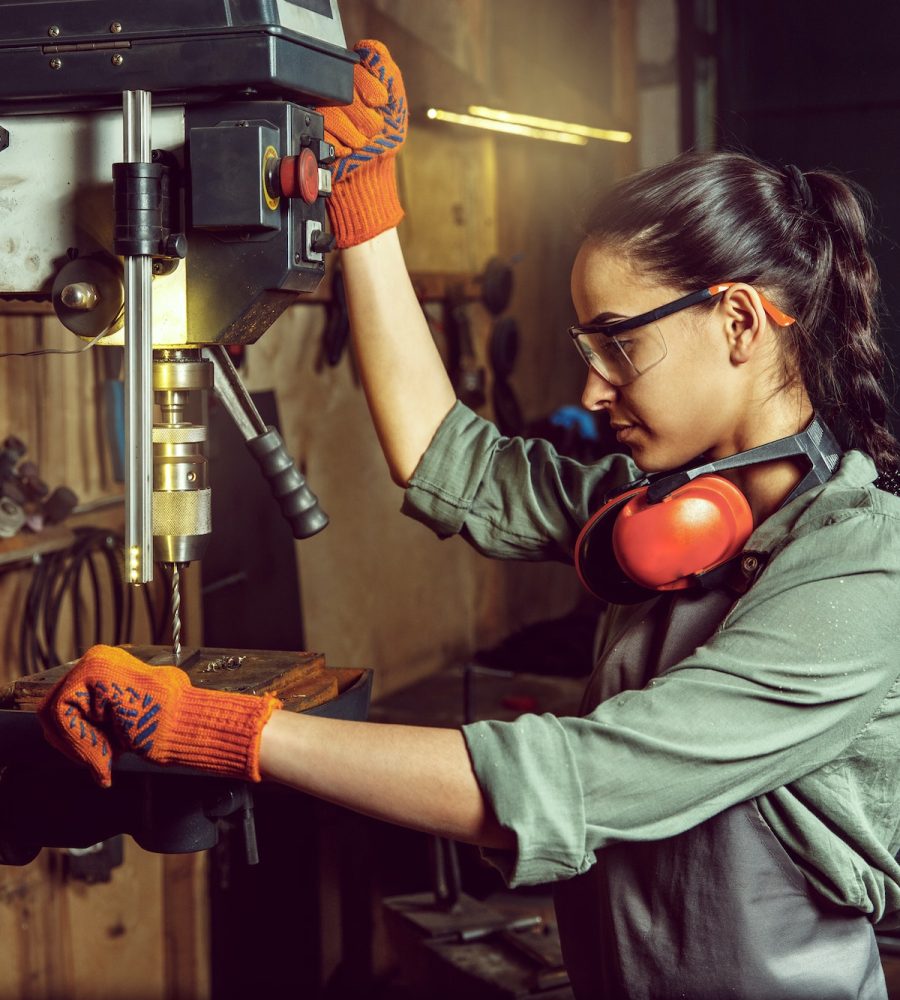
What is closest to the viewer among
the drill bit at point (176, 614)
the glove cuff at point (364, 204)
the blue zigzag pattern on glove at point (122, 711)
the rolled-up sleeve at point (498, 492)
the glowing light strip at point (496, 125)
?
the blue zigzag pattern on glove at point (122, 711)

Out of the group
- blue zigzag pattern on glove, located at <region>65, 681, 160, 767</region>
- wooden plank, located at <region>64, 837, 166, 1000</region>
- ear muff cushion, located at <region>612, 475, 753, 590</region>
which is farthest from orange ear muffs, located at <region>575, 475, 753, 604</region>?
wooden plank, located at <region>64, 837, 166, 1000</region>

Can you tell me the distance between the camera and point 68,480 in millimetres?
2303

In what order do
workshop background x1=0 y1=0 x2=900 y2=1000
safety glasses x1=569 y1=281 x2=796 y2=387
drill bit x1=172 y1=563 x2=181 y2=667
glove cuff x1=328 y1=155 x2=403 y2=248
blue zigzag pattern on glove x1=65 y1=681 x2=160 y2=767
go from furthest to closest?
workshop background x1=0 y1=0 x2=900 y2=1000
glove cuff x1=328 y1=155 x2=403 y2=248
safety glasses x1=569 y1=281 x2=796 y2=387
drill bit x1=172 y1=563 x2=181 y2=667
blue zigzag pattern on glove x1=65 y1=681 x2=160 y2=767

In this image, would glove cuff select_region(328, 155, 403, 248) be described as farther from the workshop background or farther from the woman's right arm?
the workshop background

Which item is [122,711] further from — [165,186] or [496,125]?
[496,125]

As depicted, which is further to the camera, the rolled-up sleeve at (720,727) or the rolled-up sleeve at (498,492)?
the rolled-up sleeve at (498,492)

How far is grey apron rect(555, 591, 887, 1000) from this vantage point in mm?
1265

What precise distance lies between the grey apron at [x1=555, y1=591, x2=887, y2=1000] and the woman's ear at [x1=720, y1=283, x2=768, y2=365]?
0.84 feet

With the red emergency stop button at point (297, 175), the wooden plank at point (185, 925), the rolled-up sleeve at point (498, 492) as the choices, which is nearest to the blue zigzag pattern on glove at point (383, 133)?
the red emergency stop button at point (297, 175)

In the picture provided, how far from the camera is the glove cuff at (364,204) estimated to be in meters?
1.45

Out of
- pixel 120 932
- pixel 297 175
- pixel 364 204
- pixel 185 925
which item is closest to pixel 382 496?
pixel 185 925

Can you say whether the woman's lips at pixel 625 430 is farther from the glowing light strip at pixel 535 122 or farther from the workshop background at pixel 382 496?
the glowing light strip at pixel 535 122

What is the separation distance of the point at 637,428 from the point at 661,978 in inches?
22.3

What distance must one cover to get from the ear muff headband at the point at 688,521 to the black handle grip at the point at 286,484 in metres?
0.30
